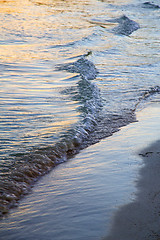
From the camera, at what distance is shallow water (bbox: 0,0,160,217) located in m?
4.06

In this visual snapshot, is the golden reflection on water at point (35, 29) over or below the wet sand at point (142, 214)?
over

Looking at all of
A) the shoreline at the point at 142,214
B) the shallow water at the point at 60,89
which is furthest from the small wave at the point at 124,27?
the shoreline at the point at 142,214

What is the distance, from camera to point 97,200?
300 centimetres

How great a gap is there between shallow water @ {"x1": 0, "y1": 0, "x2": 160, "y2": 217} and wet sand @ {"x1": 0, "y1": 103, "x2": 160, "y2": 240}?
266mm

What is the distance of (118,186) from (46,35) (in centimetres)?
1009

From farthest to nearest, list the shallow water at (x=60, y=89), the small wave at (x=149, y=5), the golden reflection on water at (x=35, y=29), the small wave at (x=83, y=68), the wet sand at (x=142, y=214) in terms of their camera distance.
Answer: the small wave at (x=149, y=5) → the golden reflection on water at (x=35, y=29) → the small wave at (x=83, y=68) → the shallow water at (x=60, y=89) → the wet sand at (x=142, y=214)

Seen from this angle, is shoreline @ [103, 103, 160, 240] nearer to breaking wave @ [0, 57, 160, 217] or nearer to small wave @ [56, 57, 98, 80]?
breaking wave @ [0, 57, 160, 217]

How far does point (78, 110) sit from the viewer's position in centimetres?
566

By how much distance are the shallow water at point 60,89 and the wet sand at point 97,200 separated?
266 millimetres

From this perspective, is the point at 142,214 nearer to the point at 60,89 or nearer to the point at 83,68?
the point at 60,89

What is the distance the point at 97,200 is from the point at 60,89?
12.8 feet

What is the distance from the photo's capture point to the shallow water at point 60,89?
4059mm

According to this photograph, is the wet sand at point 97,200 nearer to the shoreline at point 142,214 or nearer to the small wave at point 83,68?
the shoreline at point 142,214

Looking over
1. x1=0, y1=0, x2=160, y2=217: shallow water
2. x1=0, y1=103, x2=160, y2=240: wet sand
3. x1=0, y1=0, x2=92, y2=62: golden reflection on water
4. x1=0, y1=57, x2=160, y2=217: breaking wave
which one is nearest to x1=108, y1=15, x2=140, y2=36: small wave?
x1=0, y1=0, x2=160, y2=217: shallow water
